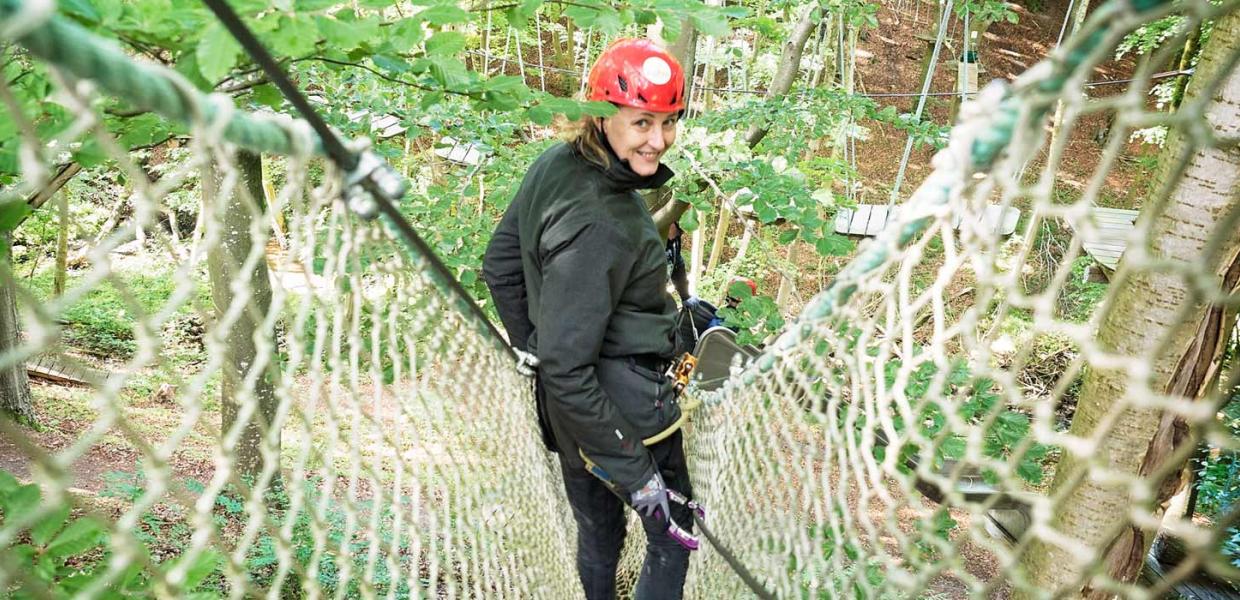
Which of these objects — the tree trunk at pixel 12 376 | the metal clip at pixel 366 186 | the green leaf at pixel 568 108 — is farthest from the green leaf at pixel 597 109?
Result: the tree trunk at pixel 12 376

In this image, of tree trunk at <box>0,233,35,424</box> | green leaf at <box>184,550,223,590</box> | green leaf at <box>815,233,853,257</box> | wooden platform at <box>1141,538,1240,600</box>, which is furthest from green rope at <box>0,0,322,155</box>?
tree trunk at <box>0,233,35,424</box>

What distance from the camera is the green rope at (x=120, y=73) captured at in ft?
1.71

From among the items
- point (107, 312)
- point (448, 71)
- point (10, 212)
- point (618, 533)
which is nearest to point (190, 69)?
point (10, 212)

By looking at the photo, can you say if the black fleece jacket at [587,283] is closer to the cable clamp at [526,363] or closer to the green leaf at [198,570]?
the cable clamp at [526,363]

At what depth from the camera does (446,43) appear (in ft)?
4.60

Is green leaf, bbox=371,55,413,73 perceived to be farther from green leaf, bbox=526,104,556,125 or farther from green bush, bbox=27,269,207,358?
green bush, bbox=27,269,207,358

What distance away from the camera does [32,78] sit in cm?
110

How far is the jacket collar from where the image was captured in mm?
1428

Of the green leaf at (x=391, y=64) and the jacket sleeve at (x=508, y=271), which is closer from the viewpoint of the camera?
the green leaf at (x=391, y=64)

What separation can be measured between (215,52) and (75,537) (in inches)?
23.2

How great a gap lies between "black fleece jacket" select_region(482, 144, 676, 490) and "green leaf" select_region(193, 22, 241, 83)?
0.56 m

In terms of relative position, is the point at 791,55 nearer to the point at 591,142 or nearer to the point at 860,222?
the point at 860,222

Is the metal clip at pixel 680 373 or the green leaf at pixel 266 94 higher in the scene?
the green leaf at pixel 266 94

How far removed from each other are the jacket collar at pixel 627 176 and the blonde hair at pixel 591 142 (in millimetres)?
10
